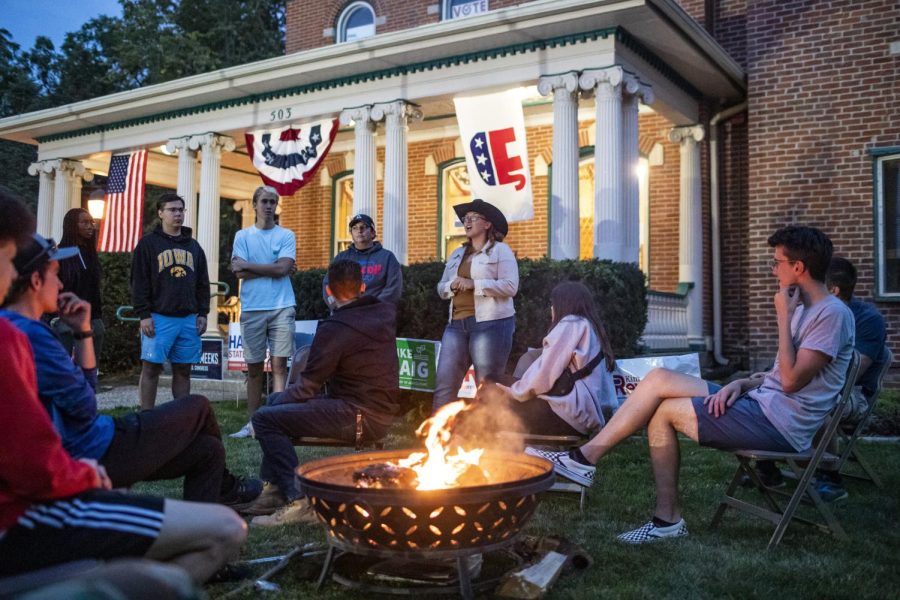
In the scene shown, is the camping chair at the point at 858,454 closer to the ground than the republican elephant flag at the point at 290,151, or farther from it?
closer to the ground

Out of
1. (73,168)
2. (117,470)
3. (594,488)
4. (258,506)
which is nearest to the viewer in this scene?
(117,470)

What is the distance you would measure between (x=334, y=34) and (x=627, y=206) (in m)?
8.76

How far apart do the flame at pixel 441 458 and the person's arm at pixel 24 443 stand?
1650mm

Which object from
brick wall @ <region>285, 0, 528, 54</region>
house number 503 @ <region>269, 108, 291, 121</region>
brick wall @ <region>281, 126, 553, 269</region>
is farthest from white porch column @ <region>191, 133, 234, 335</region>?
brick wall @ <region>285, 0, 528, 54</region>

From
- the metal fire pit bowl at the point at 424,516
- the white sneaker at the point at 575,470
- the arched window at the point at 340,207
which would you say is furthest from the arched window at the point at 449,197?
the metal fire pit bowl at the point at 424,516

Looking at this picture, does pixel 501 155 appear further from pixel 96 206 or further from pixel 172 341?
pixel 96 206

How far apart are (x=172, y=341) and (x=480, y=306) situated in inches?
102

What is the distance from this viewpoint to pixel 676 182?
1259 centimetres

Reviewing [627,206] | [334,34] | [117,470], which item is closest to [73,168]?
[334,34]

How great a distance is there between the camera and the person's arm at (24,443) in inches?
78.2

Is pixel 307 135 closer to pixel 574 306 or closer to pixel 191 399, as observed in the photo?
pixel 574 306

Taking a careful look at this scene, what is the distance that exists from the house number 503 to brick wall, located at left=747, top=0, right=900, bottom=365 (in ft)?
24.5

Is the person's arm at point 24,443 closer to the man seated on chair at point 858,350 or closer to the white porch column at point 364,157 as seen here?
the man seated on chair at point 858,350

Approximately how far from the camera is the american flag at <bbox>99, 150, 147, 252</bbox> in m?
14.5
